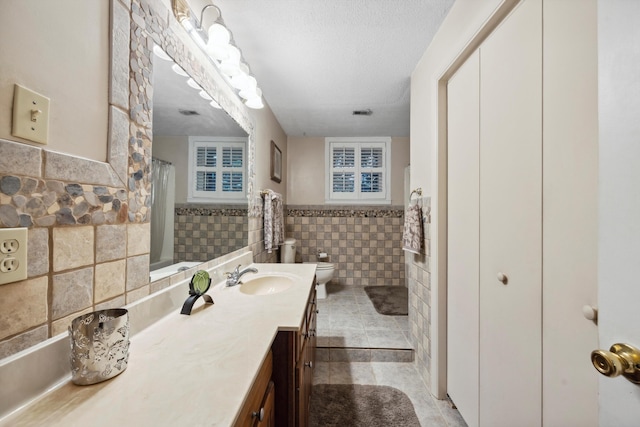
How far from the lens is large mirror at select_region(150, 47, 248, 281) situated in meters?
0.98

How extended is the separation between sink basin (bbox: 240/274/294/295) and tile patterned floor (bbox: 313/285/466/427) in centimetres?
74

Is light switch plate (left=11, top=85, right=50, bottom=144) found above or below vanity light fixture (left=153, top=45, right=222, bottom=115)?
below

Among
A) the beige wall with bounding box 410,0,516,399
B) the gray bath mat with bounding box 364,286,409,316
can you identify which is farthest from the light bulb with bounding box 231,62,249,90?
the gray bath mat with bounding box 364,286,409,316

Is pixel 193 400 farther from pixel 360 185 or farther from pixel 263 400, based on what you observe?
pixel 360 185

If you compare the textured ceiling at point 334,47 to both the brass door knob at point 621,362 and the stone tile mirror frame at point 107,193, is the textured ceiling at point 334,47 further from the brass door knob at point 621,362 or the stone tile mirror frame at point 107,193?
the brass door knob at point 621,362

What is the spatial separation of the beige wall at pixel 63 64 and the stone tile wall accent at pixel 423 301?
1.68 metres

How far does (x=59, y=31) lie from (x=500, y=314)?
5.54 ft

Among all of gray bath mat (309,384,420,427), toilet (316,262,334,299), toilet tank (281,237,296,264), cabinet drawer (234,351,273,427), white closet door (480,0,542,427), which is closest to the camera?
cabinet drawer (234,351,273,427)

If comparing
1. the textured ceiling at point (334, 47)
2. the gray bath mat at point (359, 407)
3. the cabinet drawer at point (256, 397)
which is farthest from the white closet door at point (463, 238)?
the cabinet drawer at point (256, 397)

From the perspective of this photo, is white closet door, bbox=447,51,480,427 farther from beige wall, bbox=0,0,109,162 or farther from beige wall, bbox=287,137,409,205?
beige wall, bbox=287,137,409,205

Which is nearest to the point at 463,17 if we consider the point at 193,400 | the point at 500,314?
the point at 500,314

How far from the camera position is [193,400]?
0.51 meters

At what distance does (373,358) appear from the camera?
6.42ft

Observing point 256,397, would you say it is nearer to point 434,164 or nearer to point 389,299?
point 434,164
